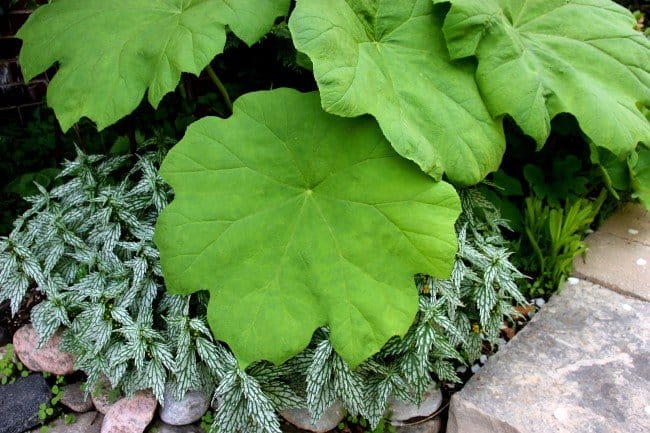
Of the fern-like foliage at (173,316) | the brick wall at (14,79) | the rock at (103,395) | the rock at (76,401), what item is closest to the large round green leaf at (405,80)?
the fern-like foliage at (173,316)

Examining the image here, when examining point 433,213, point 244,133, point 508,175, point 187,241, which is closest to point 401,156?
point 433,213

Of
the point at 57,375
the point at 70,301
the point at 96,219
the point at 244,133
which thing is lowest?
the point at 57,375

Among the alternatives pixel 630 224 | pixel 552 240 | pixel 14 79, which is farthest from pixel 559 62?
pixel 14 79

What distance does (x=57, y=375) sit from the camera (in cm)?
206

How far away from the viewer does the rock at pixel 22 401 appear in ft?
6.34

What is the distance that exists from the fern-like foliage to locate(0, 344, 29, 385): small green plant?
8.9 inches

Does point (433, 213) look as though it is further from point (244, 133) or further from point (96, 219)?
point (96, 219)

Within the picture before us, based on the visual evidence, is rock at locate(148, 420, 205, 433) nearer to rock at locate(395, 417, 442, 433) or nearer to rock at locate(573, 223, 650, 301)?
rock at locate(395, 417, 442, 433)

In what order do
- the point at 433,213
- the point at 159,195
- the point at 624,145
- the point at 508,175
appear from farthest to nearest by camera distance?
the point at 508,175
the point at 159,195
the point at 624,145
the point at 433,213

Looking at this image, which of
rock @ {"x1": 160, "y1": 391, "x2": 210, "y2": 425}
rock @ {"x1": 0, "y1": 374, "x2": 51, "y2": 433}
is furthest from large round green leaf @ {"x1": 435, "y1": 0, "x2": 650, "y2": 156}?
rock @ {"x1": 0, "y1": 374, "x2": 51, "y2": 433}

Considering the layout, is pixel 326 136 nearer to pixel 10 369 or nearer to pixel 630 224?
pixel 10 369

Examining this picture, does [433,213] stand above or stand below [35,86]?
above

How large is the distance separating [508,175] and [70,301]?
1786 mm

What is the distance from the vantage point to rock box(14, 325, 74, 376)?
2.03 m
